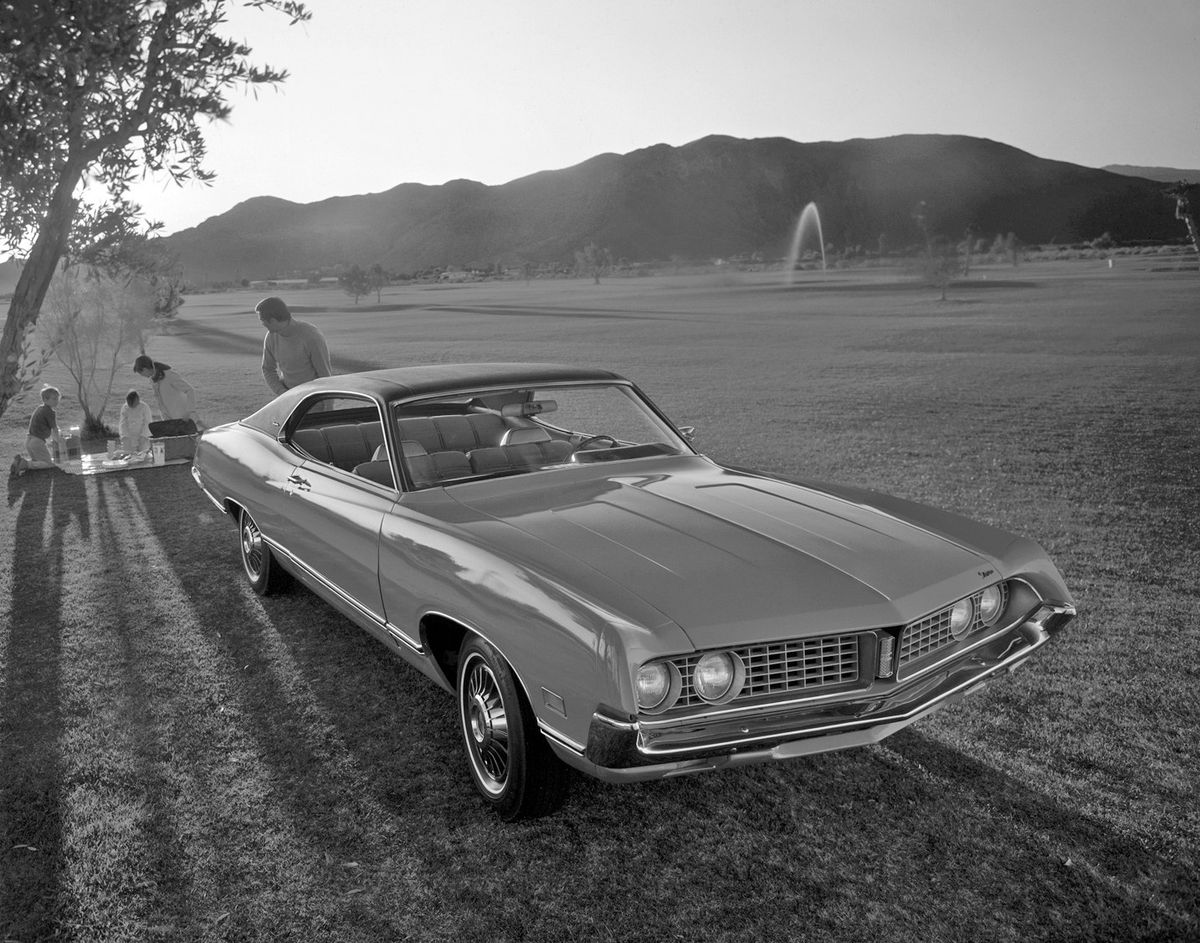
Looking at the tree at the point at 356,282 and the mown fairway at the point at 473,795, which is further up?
the tree at the point at 356,282

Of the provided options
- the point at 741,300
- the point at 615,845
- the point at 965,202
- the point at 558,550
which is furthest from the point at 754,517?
the point at 965,202

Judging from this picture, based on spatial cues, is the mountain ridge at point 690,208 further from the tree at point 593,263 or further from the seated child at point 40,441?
the seated child at point 40,441

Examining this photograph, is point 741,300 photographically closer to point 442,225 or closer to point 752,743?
point 752,743

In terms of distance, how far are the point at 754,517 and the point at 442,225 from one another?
181848 millimetres

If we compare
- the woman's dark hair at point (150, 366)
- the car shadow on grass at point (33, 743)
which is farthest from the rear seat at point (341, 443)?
the woman's dark hair at point (150, 366)

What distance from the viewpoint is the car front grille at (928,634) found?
2.85 meters

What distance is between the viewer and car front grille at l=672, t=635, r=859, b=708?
2641 mm

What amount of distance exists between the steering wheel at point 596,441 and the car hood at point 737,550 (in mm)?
421

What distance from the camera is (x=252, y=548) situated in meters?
5.71

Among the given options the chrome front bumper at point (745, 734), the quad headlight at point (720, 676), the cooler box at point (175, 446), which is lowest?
the cooler box at point (175, 446)

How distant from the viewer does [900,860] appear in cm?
286

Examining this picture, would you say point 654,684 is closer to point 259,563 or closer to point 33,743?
point 33,743

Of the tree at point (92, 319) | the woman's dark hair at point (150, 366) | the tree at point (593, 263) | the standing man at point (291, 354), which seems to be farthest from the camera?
the tree at point (593, 263)

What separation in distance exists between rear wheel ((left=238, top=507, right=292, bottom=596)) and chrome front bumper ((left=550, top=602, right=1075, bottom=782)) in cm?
329
